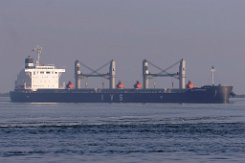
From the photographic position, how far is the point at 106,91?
7170 inches

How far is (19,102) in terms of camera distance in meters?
192

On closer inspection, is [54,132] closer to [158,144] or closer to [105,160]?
[158,144]

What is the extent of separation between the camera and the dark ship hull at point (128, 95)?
549 ft

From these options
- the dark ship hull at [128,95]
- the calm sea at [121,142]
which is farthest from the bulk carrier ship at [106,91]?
the calm sea at [121,142]

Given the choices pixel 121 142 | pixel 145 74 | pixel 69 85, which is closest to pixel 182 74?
pixel 145 74

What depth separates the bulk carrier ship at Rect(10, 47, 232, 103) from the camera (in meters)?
168

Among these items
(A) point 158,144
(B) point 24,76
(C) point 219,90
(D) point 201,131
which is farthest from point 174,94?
(A) point 158,144

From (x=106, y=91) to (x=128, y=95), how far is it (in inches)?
253

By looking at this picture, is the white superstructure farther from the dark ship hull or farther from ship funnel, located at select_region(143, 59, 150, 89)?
ship funnel, located at select_region(143, 59, 150, 89)

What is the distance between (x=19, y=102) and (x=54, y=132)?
130 metres

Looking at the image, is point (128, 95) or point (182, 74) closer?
point (128, 95)

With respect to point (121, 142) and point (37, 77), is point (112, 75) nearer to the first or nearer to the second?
point (37, 77)

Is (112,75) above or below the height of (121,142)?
above

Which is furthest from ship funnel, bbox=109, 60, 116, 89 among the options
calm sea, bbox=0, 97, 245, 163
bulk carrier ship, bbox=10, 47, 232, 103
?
calm sea, bbox=0, 97, 245, 163
